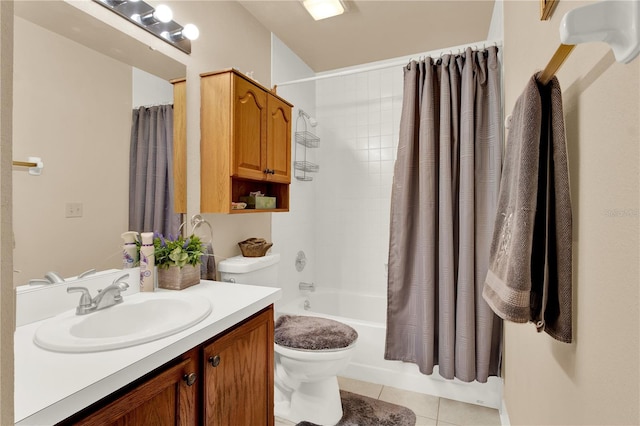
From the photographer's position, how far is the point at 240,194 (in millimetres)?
2053

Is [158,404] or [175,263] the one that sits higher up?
[175,263]

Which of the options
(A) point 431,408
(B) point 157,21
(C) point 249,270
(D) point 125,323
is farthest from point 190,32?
(A) point 431,408

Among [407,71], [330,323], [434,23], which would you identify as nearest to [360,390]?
[330,323]

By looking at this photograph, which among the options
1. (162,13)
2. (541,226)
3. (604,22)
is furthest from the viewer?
(162,13)

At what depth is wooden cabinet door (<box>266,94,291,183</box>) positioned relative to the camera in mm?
2037

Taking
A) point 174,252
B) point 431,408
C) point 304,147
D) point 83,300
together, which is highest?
point 304,147

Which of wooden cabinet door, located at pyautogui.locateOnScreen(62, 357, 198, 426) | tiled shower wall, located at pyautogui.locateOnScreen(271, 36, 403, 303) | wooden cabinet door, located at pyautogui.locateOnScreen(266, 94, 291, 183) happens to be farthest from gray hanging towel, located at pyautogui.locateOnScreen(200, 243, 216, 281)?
tiled shower wall, located at pyautogui.locateOnScreen(271, 36, 403, 303)

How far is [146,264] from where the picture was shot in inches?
54.5

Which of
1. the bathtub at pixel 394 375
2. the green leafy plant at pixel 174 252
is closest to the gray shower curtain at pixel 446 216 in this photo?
the bathtub at pixel 394 375

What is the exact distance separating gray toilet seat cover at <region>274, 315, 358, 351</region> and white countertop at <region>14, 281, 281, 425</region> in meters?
0.69

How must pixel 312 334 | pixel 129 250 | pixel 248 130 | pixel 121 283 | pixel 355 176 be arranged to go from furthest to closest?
pixel 355 176 → pixel 248 130 → pixel 312 334 → pixel 129 250 → pixel 121 283

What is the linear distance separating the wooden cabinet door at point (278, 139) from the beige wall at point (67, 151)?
0.84 m

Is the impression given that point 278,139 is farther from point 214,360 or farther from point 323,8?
point 214,360

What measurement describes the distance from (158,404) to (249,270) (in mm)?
984
